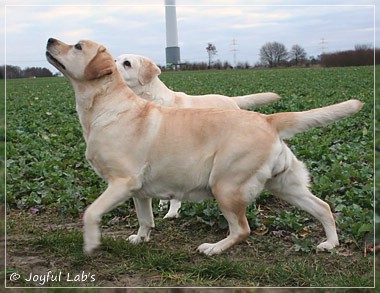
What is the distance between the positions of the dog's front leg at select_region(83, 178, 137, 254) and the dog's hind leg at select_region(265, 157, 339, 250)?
46.3 inches

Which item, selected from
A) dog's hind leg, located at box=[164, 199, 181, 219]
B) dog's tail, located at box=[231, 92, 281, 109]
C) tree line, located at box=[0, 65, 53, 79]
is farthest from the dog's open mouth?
dog's tail, located at box=[231, 92, 281, 109]

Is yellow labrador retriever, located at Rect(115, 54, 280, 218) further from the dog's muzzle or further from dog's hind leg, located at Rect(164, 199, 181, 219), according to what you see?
the dog's muzzle

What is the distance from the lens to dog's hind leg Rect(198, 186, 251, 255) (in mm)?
4016

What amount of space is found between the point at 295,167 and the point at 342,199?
123 cm

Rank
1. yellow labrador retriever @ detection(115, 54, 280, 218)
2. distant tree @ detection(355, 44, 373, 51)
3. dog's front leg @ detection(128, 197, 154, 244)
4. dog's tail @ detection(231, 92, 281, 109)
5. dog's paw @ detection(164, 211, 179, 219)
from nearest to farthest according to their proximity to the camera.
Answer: distant tree @ detection(355, 44, 373, 51), dog's front leg @ detection(128, 197, 154, 244), dog's paw @ detection(164, 211, 179, 219), yellow labrador retriever @ detection(115, 54, 280, 218), dog's tail @ detection(231, 92, 281, 109)

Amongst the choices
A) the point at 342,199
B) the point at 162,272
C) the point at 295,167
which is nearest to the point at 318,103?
the point at 342,199

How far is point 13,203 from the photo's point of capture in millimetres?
5363

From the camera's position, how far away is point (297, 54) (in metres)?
4.53

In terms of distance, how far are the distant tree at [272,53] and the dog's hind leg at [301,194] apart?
92cm

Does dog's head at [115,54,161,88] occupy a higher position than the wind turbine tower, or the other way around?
the wind turbine tower

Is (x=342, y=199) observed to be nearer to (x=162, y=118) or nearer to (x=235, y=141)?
(x=235, y=141)

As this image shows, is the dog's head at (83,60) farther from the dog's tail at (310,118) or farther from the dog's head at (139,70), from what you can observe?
the dog's head at (139,70)

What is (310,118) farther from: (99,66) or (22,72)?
(22,72)

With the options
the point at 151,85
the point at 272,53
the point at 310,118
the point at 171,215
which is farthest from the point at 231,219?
the point at 151,85
